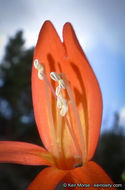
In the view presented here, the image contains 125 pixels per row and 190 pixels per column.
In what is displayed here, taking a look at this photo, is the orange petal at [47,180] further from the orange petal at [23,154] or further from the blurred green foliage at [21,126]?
the blurred green foliage at [21,126]

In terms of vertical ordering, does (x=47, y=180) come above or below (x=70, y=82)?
below

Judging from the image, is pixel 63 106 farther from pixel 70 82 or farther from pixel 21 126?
pixel 21 126

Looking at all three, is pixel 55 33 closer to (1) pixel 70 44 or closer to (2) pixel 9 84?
(1) pixel 70 44

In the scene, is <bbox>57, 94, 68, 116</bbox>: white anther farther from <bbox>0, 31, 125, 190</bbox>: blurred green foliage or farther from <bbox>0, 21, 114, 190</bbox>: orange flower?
<bbox>0, 31, 125, 190</bbox>: blurred green foliage

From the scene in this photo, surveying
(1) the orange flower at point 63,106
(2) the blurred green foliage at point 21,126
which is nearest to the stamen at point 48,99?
(1) the orange flower at point 63,106

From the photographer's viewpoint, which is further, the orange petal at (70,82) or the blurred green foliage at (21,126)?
the blurred green foliage at (21,126)

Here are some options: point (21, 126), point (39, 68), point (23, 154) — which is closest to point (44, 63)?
point (39, 68)

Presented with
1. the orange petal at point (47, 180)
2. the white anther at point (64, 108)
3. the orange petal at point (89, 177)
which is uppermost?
the white anther at point (64, 108)
